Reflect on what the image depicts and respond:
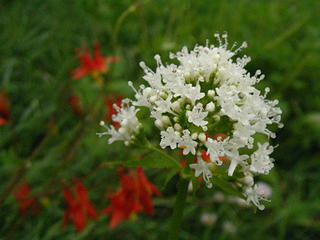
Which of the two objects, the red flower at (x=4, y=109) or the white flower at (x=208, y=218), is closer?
the red flower at (x=4, y=109)

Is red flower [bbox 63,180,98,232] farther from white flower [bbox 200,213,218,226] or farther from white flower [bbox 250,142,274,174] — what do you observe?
white flower [bbox 250,142,274,174]

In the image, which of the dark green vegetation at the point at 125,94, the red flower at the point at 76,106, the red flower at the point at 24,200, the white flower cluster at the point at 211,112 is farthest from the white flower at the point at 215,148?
the red flower at the point at 76,106

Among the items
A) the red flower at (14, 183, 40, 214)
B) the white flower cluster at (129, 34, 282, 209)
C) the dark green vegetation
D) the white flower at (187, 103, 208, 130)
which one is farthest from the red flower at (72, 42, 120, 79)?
the white flower at (187, 103, 208, 130)

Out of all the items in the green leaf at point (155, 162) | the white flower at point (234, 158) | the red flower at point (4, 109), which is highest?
the red flower at point (4, 109)

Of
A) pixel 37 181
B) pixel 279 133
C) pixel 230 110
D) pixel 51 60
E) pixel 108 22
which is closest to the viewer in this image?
pixel 230 110

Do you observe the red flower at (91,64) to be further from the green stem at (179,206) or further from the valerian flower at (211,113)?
the green stem at (179,206)

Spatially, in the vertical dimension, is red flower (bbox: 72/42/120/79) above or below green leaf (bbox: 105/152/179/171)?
above

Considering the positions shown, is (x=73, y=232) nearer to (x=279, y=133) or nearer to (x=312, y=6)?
(x=279, y=133)

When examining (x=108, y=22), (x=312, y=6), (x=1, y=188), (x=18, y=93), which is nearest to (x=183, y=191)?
(x=1, y=188)
